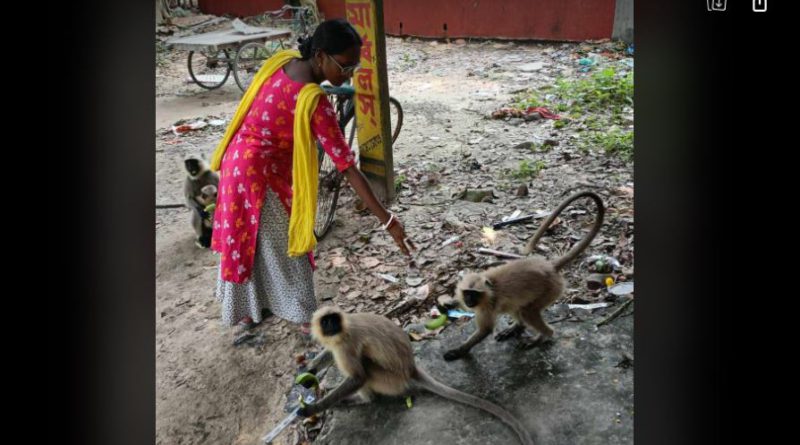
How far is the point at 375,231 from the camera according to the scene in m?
2.79

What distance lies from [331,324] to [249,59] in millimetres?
3801

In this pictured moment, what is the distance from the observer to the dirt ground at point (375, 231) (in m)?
1.81

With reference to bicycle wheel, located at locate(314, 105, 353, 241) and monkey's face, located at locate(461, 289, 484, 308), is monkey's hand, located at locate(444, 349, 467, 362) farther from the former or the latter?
bicycle wheel, located at locate(314, 105, 353, 241)

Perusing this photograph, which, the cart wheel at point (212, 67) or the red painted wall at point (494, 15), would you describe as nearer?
the red painted wall at point (494, 15)

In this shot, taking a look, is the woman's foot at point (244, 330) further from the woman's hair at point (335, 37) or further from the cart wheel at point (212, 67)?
the cart wheel at point (212, 67)

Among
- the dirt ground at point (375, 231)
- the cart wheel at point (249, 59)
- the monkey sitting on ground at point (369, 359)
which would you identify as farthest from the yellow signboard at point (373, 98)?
the cart wheel at point (249, 59)

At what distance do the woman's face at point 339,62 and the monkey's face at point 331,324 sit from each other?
0.69m

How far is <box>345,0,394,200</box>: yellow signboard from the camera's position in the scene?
2.55m

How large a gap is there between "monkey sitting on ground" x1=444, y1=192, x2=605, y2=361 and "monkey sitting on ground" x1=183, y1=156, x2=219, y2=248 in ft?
4.87

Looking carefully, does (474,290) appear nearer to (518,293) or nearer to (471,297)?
(471,297)

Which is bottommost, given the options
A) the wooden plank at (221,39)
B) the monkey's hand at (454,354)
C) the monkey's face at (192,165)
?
the monkey's hand at (454,354)

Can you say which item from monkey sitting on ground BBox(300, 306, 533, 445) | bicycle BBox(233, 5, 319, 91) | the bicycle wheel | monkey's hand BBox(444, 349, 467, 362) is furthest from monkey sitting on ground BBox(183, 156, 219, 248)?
bicycle BBox(233, 5, 319, 91)
